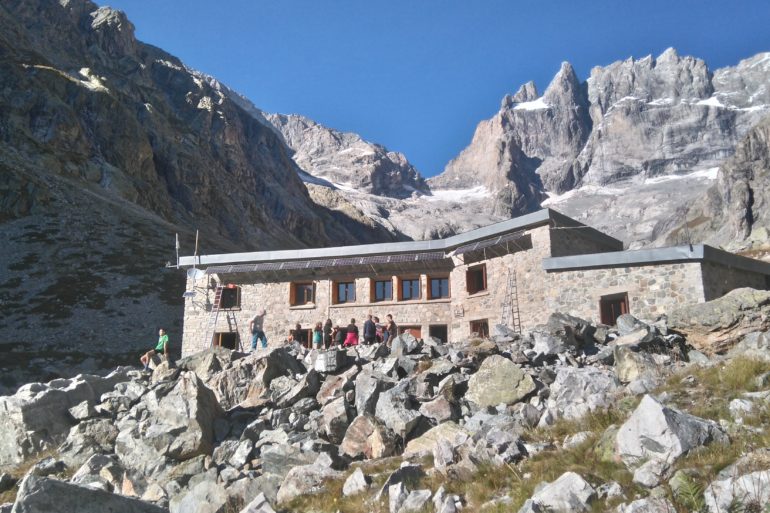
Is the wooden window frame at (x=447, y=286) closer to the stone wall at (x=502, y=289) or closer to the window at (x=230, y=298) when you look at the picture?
the stone wall at (x=502, y=289)

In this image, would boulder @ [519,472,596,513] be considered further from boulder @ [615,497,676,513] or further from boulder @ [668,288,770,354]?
boulder @ [668,288,770,354]

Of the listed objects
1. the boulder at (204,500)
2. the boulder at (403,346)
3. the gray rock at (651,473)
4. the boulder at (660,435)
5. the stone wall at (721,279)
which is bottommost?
the boulder at (204,500)

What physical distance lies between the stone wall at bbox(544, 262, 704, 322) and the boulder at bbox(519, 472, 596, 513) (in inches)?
682

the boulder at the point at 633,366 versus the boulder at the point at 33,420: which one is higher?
the boulder at the point at 633,366

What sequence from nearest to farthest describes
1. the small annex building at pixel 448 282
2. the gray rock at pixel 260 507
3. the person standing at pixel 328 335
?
1. the gray rock at pixel 260 507
2. the small annex building at pixel 448 282
3. the person standing at pixel 328 335

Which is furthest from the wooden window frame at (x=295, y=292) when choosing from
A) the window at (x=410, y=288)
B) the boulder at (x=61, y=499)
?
the boulder at (x=61, y=499)

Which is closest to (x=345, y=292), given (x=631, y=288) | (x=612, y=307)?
(x=612, y=307)

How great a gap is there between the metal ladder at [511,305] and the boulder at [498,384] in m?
11.7

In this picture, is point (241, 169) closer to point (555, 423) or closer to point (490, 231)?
point (490, 231)

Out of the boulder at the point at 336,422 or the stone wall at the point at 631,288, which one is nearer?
the boulder at the point at 336,422

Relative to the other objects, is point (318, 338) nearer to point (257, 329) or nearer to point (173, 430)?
point (257, 329)

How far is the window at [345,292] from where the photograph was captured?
31.5 meters

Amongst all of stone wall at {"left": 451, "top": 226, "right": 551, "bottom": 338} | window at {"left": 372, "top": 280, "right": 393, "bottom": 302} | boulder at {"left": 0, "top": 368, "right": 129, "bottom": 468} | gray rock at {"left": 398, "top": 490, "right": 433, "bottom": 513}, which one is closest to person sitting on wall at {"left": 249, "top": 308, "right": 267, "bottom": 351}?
window at {"left": 372, "top": 280, "right": 393, "bottom": 302}

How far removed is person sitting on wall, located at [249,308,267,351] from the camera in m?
28.6
